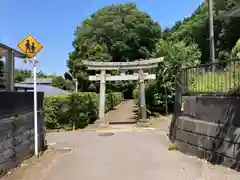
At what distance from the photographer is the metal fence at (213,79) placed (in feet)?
26.8

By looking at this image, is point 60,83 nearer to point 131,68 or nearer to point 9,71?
point 131,68

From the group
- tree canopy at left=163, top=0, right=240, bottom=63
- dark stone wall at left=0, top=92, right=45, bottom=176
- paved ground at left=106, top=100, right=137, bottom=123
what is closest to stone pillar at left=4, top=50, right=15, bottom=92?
dark stone wall at left=0, top=92, right=45, bottom=176

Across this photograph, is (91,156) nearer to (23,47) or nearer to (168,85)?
(23,47)

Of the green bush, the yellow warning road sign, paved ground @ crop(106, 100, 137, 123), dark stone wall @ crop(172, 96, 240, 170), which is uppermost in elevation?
the yellow warning road sign

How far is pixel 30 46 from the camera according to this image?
9.39 meters

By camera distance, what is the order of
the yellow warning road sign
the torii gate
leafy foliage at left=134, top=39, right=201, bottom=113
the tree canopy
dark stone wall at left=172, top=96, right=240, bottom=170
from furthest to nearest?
1. the tree canopy
2. leafy foliage at left=134, top=39, right=201, bottom=113
3. the torii gate
4. the yellow warning road sign
5. dark stone wall at left=172, top=96, right=240, bottom=170

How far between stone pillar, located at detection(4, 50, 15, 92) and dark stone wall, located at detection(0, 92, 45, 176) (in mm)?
547

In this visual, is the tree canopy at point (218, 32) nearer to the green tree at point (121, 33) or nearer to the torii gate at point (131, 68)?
the green tree at point (121, 33)

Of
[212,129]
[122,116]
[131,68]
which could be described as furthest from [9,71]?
[122,116]

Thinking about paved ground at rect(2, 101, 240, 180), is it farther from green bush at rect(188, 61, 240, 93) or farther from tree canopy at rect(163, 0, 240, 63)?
tree canopy at rect(163, 0, 240, 63)

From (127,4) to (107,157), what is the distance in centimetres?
4604

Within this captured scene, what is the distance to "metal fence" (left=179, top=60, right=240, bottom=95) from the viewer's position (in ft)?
26.8

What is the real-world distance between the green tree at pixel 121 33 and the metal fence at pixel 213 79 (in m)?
35.9

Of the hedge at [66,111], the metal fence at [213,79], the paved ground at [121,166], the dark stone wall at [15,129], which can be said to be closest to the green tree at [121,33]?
the hedge at [66,111]
